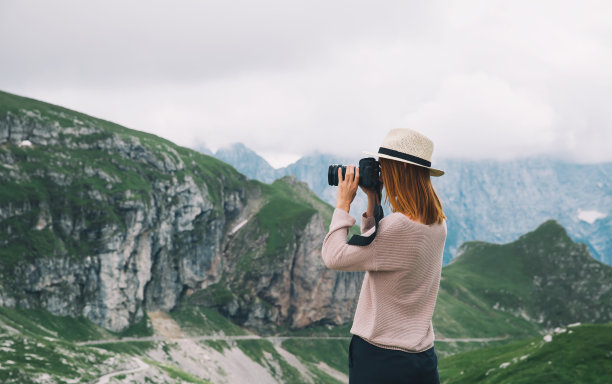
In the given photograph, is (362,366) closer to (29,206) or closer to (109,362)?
(109,362)

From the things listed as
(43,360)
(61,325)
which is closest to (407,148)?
(43,360)

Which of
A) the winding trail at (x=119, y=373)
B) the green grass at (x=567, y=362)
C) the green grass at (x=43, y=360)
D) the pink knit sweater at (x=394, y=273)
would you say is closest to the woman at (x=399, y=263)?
the pink knit sweater at (x=394, y=273)

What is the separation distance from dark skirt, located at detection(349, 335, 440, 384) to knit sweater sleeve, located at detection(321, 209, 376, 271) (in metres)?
1.19

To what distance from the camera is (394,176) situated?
689cm

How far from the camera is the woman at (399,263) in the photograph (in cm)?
662

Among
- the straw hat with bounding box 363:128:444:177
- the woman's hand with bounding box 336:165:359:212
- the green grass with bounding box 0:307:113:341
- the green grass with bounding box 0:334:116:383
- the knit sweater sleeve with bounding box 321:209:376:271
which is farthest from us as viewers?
the green grass with bounding box 0:307:113:341

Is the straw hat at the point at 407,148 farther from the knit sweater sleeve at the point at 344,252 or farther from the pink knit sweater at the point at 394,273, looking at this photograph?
the knit sweater sleeve at the point at 344,252

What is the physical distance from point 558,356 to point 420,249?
54.2 m

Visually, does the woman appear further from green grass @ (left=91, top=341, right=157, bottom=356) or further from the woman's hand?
green grass @ (left=91, top=341, right=157, bottom=356)

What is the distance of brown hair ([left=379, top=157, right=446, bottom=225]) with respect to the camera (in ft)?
22.4

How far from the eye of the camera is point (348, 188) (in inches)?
280

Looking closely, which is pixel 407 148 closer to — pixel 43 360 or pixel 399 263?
pixel 399 263

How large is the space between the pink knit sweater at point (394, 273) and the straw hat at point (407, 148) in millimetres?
781

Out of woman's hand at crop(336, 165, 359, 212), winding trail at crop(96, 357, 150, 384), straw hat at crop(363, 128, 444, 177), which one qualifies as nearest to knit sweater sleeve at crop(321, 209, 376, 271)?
woman's hand at crop(336, 165, 359, 212)
